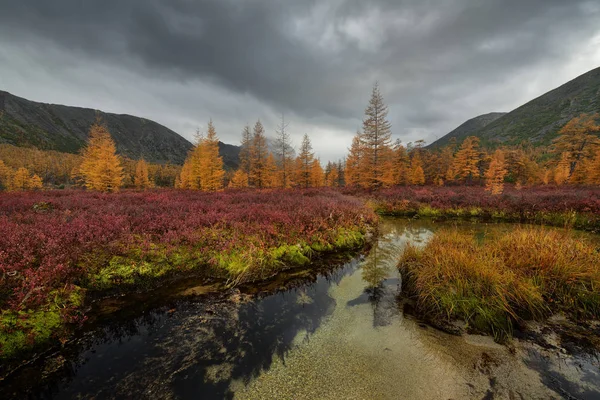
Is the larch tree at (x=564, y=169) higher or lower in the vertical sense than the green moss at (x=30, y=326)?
higher

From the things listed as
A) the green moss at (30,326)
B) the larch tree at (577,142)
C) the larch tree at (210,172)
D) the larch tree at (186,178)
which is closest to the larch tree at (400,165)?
the larch tree at (577,142)

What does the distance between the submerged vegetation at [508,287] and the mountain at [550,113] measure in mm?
176604

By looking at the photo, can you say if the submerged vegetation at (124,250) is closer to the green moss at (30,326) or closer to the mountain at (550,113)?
the green moss at (30,326)

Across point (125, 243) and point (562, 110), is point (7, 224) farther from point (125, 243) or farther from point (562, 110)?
point (562, 110)

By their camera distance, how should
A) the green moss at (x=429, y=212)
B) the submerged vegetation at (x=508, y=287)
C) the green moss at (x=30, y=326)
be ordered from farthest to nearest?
1. the green moss at (x=429, y=212)
2. the submerged vegetation at (x=508, y=287)
3. the green moss at (x=30, y=326)

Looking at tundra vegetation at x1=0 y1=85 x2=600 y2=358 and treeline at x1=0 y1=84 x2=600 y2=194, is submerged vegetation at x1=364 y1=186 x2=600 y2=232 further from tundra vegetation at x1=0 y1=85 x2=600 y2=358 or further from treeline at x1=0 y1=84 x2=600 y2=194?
treeline at x1=0 y1=84 x2=600 y2=194

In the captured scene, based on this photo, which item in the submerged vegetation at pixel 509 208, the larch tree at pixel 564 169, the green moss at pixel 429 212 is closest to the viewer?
the submerged vegetation at pixel 509 208

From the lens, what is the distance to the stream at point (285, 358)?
3.51 metres

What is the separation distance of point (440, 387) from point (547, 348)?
2527 mm

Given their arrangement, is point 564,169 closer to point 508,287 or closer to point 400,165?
point 400,165

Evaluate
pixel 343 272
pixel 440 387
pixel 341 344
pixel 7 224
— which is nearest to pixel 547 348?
pixel 440 387

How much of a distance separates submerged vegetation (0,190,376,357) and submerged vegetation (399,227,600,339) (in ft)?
15.2

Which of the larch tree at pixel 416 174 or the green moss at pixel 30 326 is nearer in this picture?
the green moss at pixel 30 326

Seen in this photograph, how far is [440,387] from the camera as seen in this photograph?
3588 millimetres
